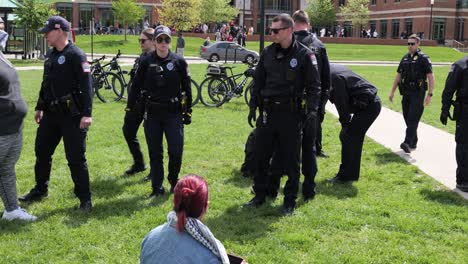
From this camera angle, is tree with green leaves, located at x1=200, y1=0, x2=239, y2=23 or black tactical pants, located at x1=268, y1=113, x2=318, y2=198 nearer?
black tactical pants, located at x1=268, y1=113, x2=318, y2=198

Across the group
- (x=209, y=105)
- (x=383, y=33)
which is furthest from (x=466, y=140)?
(x=383, y=33)

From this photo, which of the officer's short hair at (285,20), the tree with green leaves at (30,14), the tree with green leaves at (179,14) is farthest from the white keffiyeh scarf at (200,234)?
the tree with green leaves at (179,14)

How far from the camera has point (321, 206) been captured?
6.15 meters

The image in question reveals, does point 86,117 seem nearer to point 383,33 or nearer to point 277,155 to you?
point 277,155

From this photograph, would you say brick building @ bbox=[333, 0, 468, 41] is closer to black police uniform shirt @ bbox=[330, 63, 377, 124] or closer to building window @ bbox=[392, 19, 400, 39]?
building window @ bbox=[392, 19, 400, 39]

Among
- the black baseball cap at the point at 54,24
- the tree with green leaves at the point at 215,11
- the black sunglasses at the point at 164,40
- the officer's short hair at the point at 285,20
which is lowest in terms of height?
the black sunglasses at the point at 164,40

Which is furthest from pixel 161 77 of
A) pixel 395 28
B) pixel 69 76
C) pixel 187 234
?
pixel 395 28

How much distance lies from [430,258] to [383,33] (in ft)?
240

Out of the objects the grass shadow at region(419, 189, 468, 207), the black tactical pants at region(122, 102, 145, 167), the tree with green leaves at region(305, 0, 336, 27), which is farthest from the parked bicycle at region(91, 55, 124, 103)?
the tree with green leaves at region(305, 0, 336, 27)

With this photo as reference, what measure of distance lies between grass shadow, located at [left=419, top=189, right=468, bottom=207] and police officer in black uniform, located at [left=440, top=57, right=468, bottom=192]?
0.30m

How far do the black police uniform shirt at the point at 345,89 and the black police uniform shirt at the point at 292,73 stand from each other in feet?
4.20

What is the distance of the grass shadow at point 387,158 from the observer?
335 inches

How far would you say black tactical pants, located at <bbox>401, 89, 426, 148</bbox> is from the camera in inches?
352

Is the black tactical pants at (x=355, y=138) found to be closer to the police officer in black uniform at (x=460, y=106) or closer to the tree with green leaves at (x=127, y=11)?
the police officer in black uniform at (x=460, y=106)
